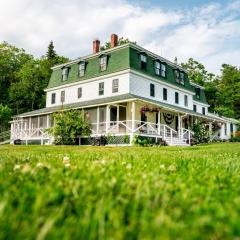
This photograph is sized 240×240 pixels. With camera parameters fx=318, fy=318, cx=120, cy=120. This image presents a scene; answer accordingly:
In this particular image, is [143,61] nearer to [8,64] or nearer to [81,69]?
[81,69]

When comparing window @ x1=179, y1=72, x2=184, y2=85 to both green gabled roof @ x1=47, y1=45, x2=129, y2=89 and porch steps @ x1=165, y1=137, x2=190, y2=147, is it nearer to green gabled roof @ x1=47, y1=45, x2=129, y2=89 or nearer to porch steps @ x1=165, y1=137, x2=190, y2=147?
green gabled roof @ x1=47, y1=45, x2=129, y2=89

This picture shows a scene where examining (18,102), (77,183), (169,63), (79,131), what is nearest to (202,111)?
(169,63)

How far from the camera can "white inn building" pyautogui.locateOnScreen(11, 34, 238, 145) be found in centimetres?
2525

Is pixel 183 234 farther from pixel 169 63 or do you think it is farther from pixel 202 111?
pixel 202 111

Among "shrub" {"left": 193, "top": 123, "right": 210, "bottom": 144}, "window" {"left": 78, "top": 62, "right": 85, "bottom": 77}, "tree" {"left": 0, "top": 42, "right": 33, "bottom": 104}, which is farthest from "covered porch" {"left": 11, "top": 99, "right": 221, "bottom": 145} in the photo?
"tree" {"left": 0, "top": 42, "right": 33, "bottom": 104}

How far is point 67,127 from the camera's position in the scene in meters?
23.9

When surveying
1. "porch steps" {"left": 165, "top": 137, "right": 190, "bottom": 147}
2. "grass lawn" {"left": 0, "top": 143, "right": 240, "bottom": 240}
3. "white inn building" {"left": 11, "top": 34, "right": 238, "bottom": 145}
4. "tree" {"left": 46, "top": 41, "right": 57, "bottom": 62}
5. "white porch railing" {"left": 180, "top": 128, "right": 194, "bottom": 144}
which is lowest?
"grass lawn" {"left": 0, "top": 143, "right": 240, "bottom": 240}

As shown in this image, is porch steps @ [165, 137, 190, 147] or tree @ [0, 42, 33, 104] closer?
porch steps @ [165, 137, 190, 147]

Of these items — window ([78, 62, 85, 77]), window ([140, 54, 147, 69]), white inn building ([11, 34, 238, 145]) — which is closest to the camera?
white inn building ([11, 34, 238, 145])

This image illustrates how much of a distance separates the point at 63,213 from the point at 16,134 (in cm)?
3438

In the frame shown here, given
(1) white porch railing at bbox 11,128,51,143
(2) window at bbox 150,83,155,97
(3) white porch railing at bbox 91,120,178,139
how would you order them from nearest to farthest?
(3) white porch railing at bbox 91,120,178,139
(2) window at bbox 150,83,155,97
(1) white porch railing at bbox 11,128,51,143

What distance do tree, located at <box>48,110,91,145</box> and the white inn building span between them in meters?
1.62

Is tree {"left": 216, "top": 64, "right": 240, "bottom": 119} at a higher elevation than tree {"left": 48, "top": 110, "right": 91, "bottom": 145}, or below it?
higher

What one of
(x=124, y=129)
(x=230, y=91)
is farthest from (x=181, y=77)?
(x=230, y=91)
